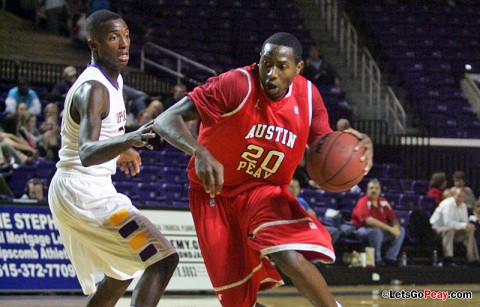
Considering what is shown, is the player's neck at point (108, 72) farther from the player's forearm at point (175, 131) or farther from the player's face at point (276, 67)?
the player's face at point (276, 67)

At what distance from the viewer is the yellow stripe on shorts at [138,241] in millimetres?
4539

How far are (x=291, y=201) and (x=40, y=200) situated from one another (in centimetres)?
486

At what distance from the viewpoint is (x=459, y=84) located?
1761cm

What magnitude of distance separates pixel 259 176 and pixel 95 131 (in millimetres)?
1053

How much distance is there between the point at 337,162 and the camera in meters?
4.74

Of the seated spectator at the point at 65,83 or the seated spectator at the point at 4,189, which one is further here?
the seated spectator at the point at 65,83

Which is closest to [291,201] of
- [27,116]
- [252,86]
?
[252,86]

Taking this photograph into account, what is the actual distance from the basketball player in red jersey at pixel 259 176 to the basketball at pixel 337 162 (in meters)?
0.07

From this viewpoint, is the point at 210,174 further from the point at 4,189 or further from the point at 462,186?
the point at 462,186

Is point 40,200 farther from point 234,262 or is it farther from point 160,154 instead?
point 234,262

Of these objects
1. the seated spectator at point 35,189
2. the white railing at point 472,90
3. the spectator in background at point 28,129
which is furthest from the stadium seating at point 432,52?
the seated spectator at point 35,189

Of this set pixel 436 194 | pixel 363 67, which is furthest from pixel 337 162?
pixel 363 67

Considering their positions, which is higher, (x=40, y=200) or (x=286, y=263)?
(x=286, y=263)

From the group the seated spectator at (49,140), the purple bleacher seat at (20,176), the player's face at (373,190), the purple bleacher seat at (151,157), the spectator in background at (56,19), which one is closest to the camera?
the purple bleacher seat at (20,176)
